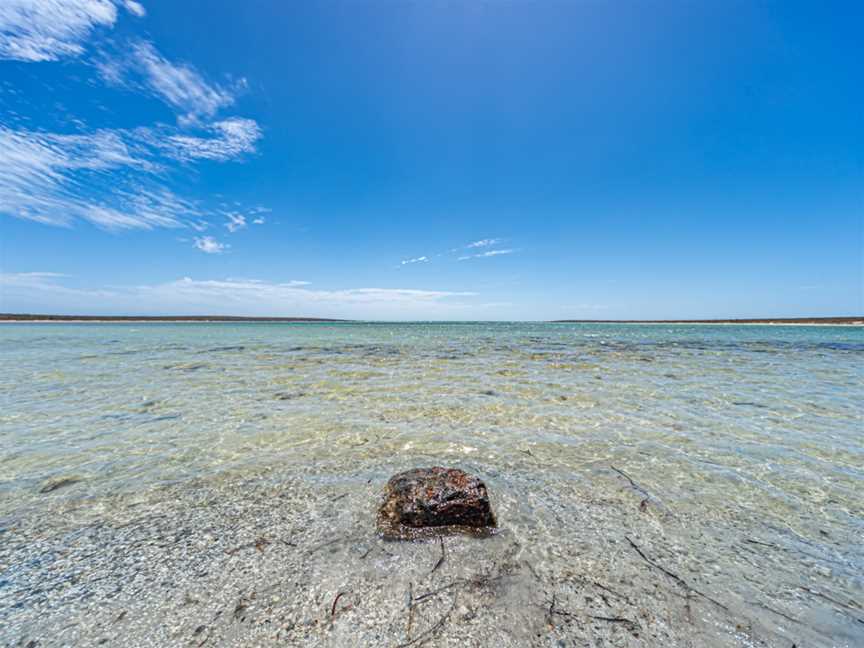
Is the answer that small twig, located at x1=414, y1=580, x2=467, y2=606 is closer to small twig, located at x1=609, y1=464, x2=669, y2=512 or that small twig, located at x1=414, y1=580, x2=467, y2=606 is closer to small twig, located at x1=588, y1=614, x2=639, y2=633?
small twig, located at x1=588, y1=614, x2=639, y2=633

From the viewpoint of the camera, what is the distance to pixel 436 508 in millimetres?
3973

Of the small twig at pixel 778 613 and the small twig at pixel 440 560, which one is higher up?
the small twig at pixel 440 560

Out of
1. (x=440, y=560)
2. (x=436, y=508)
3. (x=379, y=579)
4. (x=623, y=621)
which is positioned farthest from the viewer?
(x=436, y=508)

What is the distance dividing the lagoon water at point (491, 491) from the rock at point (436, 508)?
25cm

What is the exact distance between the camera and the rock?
389cm

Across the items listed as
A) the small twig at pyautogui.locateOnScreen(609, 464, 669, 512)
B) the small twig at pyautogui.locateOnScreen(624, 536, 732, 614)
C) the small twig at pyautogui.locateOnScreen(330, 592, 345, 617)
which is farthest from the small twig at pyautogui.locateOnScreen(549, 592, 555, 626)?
the small twig at pyautogui.locateOnScreen(609, 464, 669, 512)

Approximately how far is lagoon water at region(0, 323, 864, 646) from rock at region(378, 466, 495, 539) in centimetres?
25

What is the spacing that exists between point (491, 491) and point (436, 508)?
1271 millimetres

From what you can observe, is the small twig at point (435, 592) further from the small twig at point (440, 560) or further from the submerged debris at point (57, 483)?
the submerged debris at point (57, 483)

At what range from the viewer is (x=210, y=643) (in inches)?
99.1

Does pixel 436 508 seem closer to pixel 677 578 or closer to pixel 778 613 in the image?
pixel 677 578

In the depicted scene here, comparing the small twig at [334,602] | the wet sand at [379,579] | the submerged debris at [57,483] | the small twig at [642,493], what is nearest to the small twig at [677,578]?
the wet sand at [379,579]

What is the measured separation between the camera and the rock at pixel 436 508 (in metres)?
3.89

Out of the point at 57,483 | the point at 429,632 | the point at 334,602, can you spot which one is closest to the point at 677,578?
the point at 429,632
